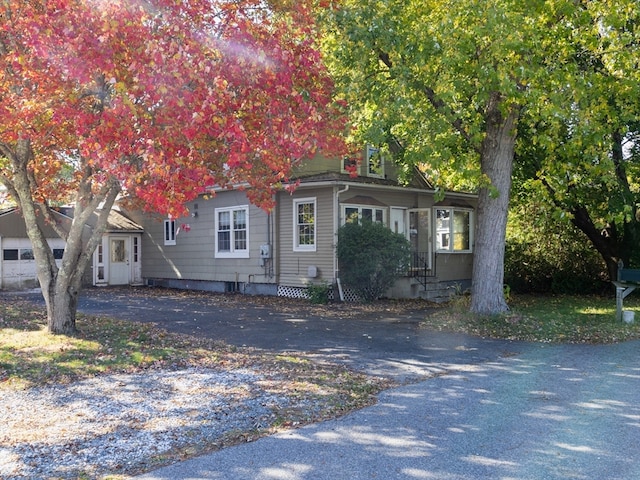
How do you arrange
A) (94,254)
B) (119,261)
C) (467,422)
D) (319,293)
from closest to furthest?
(467,422)
(319,293)
(94,254)
(119,261)

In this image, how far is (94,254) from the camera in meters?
23.8

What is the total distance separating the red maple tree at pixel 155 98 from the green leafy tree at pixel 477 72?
1.31m

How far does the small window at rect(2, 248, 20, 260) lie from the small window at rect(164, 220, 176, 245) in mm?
5386

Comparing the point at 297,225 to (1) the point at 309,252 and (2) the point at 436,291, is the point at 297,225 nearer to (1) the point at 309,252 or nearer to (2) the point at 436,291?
(1) the point at 309,252

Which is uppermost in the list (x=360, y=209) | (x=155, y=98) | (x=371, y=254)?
(x=155, y=98)

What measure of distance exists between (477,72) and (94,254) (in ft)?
58.6

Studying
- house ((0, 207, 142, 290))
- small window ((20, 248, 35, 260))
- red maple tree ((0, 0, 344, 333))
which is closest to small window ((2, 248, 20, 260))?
house ((0, 207, 142, 290))

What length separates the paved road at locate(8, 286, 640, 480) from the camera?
4.58 meters

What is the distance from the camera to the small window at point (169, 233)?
23177 millimetres

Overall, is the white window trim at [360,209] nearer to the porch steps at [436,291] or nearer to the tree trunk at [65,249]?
the porch steps at [436,291]

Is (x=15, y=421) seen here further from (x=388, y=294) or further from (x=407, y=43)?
(x=388, y=294)

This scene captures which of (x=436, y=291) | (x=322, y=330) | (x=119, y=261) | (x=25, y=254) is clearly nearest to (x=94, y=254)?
(x=119, y=261)

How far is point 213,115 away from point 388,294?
36.5ft

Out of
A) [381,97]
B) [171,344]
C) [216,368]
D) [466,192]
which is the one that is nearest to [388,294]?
[466,192]
